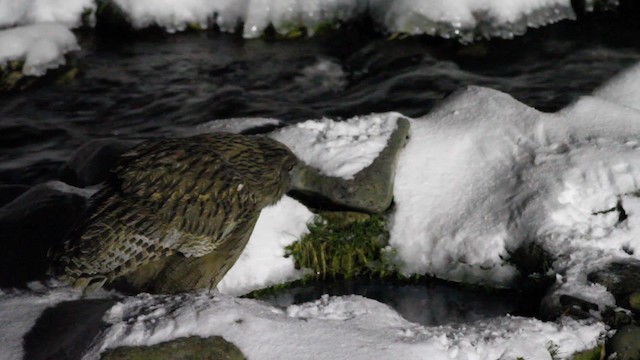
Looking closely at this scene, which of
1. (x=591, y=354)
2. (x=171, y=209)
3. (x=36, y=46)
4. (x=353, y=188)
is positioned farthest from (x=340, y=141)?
(x=36, y=46)

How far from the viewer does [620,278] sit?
17.3 feet

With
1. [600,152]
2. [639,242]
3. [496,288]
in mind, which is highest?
[600,152]

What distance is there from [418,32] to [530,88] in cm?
182

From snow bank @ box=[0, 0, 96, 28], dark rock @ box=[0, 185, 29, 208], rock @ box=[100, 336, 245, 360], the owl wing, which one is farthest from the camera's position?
snow bank @ box=[0, 0, 96, 28]

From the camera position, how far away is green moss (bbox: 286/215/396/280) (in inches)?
239

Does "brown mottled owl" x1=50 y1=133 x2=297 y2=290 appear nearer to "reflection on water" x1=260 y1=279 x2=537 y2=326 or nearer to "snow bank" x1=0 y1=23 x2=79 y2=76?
"reflection on water" x1=260 y1=279 x2=537 y2=326

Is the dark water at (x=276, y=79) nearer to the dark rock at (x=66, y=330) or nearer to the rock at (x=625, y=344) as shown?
the dark rock at (x=66, y=330)

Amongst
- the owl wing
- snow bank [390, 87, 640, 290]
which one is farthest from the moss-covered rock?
the owl wing

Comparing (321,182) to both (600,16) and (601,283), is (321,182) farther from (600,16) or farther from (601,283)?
(600,16)

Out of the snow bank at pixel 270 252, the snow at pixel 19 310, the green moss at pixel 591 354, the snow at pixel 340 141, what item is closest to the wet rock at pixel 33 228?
the snow at pixel 19 310

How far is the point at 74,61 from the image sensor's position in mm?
10625

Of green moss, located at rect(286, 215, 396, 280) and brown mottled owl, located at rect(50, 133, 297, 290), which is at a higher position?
brown mottled owl, located at rect(50, 133, 297, 290)

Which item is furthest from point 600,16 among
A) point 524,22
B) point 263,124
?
point 263,124

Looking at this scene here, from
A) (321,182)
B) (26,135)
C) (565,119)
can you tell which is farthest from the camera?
(26,135)
